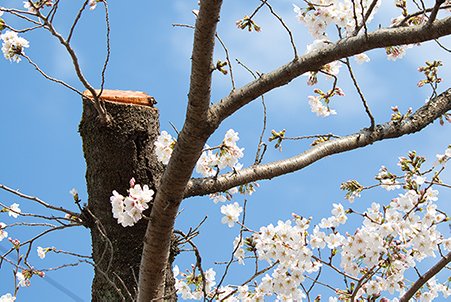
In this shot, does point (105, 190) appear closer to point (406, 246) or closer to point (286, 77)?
point (286, 77)

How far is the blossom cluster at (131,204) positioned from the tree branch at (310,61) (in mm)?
397

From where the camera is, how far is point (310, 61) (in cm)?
215

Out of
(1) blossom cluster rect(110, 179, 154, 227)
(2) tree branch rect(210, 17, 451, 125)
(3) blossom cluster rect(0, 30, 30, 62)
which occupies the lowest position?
(1) blossom cluster rect(110, 179, 154, 227)

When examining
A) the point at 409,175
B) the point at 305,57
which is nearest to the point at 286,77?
the point at 305,57

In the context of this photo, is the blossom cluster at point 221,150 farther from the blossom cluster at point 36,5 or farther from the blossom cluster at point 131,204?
the blossom cluster at point 36,5

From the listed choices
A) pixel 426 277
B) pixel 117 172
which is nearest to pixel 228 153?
pixel 117 172

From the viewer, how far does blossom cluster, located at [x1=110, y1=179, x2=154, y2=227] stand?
7.15 feet

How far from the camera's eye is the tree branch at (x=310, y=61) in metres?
2.08

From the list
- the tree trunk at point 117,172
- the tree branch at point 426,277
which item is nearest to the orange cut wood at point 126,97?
the tree trunk at point 117,172

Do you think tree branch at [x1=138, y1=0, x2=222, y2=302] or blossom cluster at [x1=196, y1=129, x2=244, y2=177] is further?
blossom cluster at [x1=196, y1=129, x2=244, y2=177]

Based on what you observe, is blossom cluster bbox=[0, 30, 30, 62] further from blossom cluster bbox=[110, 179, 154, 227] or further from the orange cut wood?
blossom cluster bbox=[110, 179, 154, 227]

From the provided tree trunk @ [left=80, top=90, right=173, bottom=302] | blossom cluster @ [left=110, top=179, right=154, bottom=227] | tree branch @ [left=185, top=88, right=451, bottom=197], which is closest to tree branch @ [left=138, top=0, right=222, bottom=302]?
blossom cluster @ [left=110, top=179, right=154, bottom=227]

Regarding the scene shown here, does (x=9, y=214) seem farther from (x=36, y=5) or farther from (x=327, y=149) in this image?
(x=327, y=149)

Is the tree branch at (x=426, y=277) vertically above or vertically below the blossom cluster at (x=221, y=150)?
below
